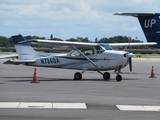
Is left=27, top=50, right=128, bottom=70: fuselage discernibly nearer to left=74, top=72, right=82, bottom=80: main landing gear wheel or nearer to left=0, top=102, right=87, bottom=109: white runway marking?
left=74, top=72, right=82, bottom=80: main landing gear wheel

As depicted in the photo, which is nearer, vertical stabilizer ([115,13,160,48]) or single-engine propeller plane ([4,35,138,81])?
single-engine propeller plane ([4,35,138,81])

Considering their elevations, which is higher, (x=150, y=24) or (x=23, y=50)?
(x=150, y=24)

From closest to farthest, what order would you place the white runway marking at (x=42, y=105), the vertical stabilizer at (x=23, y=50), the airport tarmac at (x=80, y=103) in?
1. the airport tarmac at (x=80, y=103)
2. the white runway marking at (x=42, y=105)
3. the vertical stabilizer at (x=23, y=50)

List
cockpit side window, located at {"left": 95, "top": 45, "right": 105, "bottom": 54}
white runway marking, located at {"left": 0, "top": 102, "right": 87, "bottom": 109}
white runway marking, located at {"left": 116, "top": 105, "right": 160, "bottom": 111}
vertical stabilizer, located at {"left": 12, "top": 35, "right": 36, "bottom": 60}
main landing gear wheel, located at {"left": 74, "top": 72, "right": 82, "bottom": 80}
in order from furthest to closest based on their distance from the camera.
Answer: vertical stabilizer, located at {"left": 12, "top": 35, "right": 36, "bottom": 60} → cockpit side window, located at {"left": 95, "top": 45, "right": 105, "bottom": 54} → main landing gear wheel, located at {"left": 74, "top": 72, "right": 82, "bottom": 80} → white runway marking, located at {"left": 0, "top": 102, "right": 87, "bottom": 109} → white runway marking, located at {"left": 116, "top": 105, "right": 160, "bottom": 111}

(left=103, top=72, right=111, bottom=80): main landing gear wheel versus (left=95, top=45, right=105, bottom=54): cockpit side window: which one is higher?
(left=95, top=45, right=105, bottom=54): cockpit side window

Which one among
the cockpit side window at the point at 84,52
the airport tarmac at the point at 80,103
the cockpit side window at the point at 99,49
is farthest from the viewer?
the cockpit side window at the point at 84,52

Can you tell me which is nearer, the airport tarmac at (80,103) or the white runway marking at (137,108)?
the airport tarmac at (80,103)

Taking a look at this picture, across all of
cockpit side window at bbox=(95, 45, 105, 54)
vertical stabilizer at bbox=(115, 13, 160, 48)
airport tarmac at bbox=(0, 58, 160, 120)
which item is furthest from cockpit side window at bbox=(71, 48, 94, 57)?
vertical stabilizer at bbox=(115, 13, 160, 48)

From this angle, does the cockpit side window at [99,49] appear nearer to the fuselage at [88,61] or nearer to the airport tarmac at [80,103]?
the fuselage at [88,61]

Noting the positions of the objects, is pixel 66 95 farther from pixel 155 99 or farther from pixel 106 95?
pixel 155 99

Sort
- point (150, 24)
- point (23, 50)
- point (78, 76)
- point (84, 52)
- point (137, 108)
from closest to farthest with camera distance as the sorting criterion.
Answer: point (137, 108) < point (78, 76) < point (84, 52) < point (23, 50) < point (150, 24)

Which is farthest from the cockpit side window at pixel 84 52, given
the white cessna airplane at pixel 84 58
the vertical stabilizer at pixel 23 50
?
the vertical stabilizer at pixel 23 50

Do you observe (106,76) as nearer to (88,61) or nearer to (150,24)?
(88,61)

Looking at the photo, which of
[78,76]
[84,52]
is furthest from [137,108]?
[84,52]
